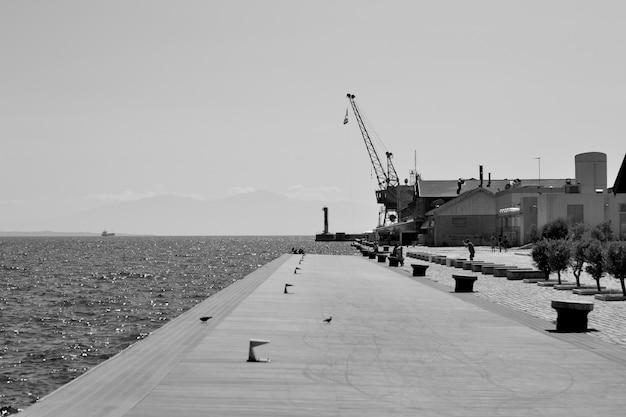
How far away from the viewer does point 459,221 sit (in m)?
114

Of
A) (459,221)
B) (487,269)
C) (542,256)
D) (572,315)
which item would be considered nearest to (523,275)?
(542,256)

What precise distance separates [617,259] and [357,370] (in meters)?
17.2

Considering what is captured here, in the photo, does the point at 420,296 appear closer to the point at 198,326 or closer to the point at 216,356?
the point at 198,326

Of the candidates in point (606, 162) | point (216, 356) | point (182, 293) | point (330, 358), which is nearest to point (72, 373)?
point (216, 356)

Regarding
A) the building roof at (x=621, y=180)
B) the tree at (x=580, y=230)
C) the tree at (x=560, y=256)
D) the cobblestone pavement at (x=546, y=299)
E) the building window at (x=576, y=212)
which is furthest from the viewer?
the building window at (x=576, y=212)

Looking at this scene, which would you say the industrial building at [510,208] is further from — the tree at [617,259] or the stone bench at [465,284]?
the tree at [617,259]

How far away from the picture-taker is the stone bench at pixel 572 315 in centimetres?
1806

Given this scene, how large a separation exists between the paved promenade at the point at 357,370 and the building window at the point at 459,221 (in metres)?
93.1

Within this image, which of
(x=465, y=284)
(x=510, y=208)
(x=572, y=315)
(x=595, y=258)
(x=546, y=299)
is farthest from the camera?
(x=510, y=208)

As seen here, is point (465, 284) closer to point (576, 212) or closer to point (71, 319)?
point (71, 319)

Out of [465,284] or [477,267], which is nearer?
[465,284]

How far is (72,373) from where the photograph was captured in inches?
826

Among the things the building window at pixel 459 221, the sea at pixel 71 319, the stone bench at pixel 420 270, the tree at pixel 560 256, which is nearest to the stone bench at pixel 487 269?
the stone bench at pixel 420 270

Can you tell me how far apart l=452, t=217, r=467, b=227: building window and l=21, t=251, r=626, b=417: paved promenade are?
9306cm
